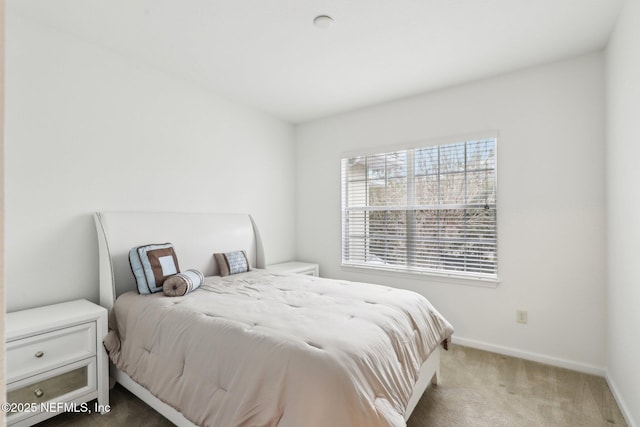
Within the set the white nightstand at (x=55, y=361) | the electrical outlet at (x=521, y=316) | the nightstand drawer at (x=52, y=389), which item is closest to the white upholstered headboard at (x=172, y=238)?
the white nightstand at (x=55, y=361)

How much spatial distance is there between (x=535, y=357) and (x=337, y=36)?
3064 millimetres

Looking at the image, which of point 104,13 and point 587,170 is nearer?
point 104,13

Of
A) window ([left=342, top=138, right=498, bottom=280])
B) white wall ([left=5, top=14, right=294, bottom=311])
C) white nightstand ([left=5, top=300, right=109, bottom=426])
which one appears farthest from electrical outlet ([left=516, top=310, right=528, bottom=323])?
white nightstand ([left=5, top=300, right=109, bottom=426])

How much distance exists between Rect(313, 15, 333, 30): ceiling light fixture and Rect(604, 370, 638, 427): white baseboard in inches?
119

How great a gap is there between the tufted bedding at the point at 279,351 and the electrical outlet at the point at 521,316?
41.0 inches

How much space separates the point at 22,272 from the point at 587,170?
4.15 meters

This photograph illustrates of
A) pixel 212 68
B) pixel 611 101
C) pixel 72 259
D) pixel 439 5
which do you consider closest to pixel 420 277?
pixel 611 101

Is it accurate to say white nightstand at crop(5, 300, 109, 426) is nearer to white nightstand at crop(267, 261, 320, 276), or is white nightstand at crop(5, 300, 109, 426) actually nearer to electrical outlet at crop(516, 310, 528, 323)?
white nightstand at crop(267, 261, 320, 276)

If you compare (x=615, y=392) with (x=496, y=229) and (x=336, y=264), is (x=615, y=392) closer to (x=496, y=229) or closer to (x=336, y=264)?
(x=496, y=229)

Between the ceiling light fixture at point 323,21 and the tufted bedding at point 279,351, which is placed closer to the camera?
the tufted bedding at point 279,351

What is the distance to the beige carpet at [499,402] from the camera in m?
1.89

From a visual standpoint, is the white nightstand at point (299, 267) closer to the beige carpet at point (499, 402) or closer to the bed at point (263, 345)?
the bed at point (263, 345)

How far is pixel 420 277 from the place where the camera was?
329 cm

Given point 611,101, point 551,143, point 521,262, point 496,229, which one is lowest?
point 521,262
